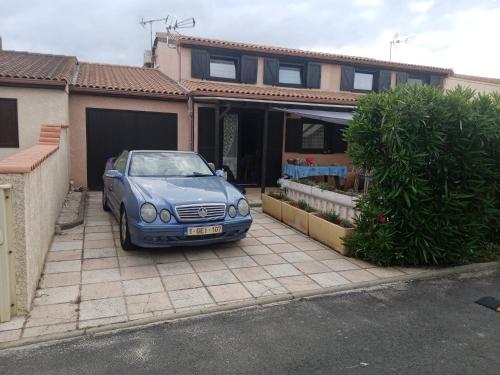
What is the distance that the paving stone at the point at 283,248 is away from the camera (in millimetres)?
6148

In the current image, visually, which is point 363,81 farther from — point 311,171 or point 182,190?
point 182,190

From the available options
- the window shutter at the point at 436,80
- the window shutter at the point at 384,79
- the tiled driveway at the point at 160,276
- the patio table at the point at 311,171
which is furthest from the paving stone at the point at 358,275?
the window shutter at the point at 436,80

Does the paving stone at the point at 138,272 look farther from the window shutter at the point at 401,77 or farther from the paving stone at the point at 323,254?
the window shutter at the point at 401,77

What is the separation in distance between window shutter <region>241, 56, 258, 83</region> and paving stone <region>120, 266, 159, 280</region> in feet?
33.0

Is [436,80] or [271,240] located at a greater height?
[436,80]

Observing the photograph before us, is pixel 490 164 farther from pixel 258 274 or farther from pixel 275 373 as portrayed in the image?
pixel 275 373

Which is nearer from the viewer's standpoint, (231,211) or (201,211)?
(201,211)

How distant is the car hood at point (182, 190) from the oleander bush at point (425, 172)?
2.09m

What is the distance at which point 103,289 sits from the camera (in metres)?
4.43

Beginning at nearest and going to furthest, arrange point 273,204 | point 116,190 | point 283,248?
point 283,248
point 116,190
point 273,204

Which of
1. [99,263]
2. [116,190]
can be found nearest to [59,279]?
[99,263]

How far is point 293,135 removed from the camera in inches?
504

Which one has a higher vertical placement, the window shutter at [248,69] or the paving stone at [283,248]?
the window shutter at [248,69]

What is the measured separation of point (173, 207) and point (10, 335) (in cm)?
242
